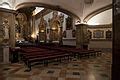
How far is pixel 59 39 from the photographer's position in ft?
61.5

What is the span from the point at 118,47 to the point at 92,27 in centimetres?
1296

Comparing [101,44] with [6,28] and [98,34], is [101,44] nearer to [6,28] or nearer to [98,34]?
[98,34]

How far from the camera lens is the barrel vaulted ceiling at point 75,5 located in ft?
36.4

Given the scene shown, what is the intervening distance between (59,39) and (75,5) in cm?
710

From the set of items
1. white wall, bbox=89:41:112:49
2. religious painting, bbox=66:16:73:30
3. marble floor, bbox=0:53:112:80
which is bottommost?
marble floor, bbox=0:53:112:80

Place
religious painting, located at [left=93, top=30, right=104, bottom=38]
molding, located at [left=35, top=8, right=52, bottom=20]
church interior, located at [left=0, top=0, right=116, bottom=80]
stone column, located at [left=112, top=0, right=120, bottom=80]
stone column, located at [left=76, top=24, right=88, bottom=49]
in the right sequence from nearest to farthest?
stone column, located at [left=112, top=0, right=120, bottom=80] < church interior, located at [left=0, top=0, right=116, bottom=80] < stone column, located at [left=76, top=24, right=88, bottom=49] < religious painting, located at [left=93, top=30, right=104, bottom=38] < molding, located at [left=35, top=8, right=52, bottom=20]

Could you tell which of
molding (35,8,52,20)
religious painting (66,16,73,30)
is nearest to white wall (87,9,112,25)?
religious painting (66,16,73,30)

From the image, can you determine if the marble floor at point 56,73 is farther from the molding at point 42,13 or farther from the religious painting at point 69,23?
the molding at point 42,13

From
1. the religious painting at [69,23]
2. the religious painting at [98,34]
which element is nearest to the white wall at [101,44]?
the religious painting at [98,34]

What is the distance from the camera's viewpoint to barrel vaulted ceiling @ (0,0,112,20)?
11.1 metres

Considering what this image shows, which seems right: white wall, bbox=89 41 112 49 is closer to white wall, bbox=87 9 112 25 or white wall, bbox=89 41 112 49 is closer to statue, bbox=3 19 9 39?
white wall, bbox=87 9 112 25

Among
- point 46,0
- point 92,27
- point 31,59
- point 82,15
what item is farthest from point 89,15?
point 31,59

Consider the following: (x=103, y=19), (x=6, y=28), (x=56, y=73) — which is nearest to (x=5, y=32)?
(x=6, y=28)

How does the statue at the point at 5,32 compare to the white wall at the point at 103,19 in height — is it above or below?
below
